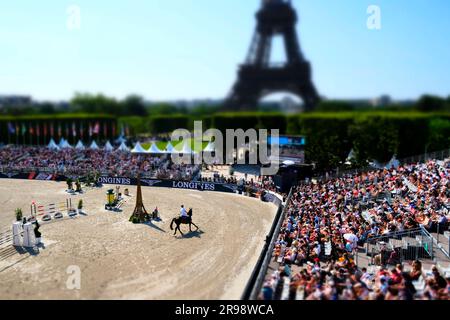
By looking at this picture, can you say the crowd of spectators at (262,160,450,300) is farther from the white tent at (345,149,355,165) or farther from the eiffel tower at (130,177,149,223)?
the eiffel tower at (130,177,149,223)

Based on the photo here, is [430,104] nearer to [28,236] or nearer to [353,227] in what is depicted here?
[353,227]

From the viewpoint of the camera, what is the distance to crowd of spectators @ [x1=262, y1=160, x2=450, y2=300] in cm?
1183

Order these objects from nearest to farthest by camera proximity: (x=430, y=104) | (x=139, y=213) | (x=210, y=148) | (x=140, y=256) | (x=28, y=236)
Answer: (x=140, y=256) < (x=28, y=236) < (x=139, y=213) < (x=430, y=104) < (x=210, y=148)

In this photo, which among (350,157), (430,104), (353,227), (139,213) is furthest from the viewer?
(430,104)

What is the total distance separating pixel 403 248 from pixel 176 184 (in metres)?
24.2

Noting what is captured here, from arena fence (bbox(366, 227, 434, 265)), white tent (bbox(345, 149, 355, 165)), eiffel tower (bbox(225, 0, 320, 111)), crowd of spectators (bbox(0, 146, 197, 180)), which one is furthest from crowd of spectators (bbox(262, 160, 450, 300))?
eiffel tower (bbox(225, 0, 320, 111))

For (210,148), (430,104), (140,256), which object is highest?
(430,104)

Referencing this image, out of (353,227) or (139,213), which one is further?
(139,213)

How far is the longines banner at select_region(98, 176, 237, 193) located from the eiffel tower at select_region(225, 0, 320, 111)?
31.4 meters

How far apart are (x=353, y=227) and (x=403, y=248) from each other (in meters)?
2.90

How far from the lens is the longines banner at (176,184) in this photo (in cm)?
3444

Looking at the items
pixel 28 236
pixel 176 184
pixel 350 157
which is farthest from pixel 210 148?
pixel 28 236

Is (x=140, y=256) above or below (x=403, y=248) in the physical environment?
below

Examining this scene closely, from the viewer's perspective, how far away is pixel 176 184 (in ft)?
119
